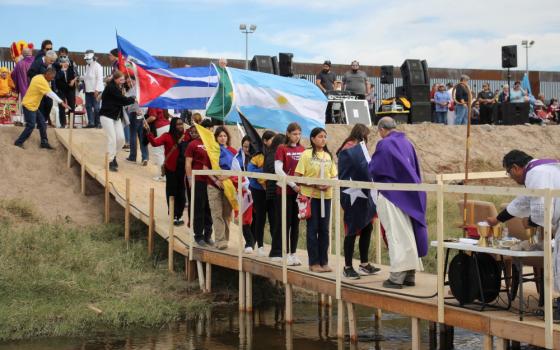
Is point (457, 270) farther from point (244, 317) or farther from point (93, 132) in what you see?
point (93, 132)

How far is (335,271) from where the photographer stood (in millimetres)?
11633

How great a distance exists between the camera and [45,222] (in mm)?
16969

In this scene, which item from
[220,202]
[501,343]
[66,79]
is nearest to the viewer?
[501,343]

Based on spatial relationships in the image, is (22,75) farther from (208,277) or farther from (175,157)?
(208,277)

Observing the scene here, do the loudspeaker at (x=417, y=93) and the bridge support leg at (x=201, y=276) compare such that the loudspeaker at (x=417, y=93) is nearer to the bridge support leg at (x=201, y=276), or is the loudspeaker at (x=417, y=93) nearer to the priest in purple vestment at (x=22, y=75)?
the priest in purple vestment at (x=22, y=75)

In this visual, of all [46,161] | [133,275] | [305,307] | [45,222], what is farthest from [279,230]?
[46,161]

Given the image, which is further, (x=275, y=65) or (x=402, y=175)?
(x=275, y=65)

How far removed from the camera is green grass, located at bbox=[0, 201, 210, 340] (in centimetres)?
1266

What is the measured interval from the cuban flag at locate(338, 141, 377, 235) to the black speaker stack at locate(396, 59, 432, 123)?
1662cm

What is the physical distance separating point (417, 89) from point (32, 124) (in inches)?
482

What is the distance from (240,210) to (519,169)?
530 centimetres

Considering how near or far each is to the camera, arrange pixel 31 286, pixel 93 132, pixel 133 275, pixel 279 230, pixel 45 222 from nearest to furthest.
→ pixel 279 230
pixel 31 286
pixel 133 275
pixel 45 222
pixel 93 132

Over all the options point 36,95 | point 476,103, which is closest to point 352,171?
point 36,95

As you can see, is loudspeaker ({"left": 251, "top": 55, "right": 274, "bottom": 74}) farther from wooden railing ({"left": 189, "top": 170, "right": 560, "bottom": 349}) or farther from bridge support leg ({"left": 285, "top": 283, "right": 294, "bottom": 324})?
bridge support leg ({"left": 285, "top": 283, "right": 294, "bottom": 324})
